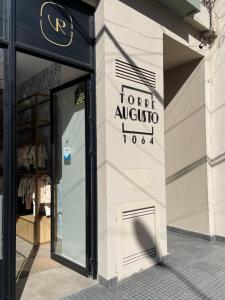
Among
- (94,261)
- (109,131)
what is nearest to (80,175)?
(109,131)

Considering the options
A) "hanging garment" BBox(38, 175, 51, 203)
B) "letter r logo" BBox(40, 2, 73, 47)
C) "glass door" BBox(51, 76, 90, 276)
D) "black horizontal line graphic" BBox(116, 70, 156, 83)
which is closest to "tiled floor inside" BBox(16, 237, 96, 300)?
"glass door" BBox(51, 76, 90, 276)

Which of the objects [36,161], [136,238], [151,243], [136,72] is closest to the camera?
[136,238]

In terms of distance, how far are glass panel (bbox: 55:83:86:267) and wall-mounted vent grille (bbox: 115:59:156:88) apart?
510 millimetres

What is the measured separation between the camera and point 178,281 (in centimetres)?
357

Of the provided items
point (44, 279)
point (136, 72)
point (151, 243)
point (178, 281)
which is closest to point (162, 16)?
point (136, 72)

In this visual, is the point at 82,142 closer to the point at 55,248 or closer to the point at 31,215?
the point at 55,248

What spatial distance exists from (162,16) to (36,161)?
302 centimetres

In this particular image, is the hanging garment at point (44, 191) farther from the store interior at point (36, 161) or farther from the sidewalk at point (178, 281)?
the sidewalk at point (178, 281)

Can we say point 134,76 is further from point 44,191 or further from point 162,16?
point 44,191

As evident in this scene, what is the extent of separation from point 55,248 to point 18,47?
270cm

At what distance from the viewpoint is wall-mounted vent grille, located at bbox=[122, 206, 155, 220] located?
Answer: 12.1 feet

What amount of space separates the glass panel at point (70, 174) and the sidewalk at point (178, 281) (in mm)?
588

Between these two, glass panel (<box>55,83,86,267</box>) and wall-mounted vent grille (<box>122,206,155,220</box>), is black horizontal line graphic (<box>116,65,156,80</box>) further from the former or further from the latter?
wall-mounted vent grille (<box>122,206,155,220</box>)

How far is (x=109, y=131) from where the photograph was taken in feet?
11.5
